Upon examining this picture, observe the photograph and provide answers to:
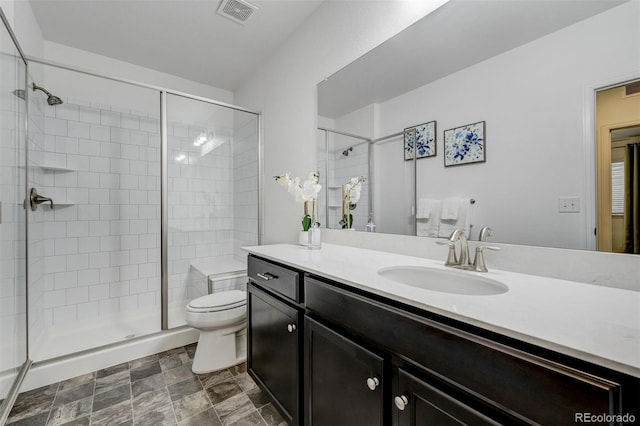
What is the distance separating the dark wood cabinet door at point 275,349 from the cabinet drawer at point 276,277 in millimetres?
54

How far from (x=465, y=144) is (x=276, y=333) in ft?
4.01

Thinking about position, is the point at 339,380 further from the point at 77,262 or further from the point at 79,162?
the point at 79,162

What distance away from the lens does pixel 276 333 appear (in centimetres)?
130

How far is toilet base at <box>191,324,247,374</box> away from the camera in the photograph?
70.8 inches

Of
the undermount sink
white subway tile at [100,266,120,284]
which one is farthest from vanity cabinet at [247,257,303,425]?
white subway tile at [100,266,120,284]

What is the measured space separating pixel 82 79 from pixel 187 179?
4.03ft

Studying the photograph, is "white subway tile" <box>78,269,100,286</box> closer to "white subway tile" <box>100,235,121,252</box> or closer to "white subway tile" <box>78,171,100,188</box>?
"white subway tile" <box>100,235,121,252</box>

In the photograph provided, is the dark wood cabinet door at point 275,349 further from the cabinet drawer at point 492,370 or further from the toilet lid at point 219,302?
the cabinet drawer at point 492,370

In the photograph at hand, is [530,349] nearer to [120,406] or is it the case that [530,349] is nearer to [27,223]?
[120,406]

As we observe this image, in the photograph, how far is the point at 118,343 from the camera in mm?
1964

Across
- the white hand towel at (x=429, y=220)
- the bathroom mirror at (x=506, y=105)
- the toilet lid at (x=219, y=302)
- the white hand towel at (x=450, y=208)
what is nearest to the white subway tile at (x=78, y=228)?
the toilet lid at (x=219, y=302)

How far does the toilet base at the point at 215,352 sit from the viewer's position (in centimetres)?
180

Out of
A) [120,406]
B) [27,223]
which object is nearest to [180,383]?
[120,406]

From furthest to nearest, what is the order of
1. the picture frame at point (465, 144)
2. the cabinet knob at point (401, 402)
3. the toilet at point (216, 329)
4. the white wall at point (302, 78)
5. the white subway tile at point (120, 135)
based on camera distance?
1. the white subway tile at point (120, 135)
2. the toilet at point (216, 329)
3. the white wall at point (302, 78)
4. the picture frame at point (465, 144)
5. the cabinet knob at point (401, 402)
